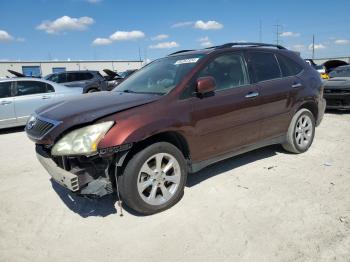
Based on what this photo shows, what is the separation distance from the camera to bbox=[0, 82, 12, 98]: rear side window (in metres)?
8.84

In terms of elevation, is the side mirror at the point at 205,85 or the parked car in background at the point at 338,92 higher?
the side mirror at the point at 205,85

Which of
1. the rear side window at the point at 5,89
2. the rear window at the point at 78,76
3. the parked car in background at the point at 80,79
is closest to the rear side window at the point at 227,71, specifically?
the rear side window at the point at 5,89

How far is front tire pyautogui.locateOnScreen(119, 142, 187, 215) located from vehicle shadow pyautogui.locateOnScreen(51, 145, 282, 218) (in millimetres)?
272

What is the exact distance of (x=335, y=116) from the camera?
8.96 m

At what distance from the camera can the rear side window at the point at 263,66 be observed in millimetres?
4672

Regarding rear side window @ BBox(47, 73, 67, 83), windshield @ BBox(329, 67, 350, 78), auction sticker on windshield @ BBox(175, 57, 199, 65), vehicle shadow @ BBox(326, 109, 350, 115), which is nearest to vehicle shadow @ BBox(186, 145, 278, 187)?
auction sticker on windshield @ BBox(175, 57, 199, 65)

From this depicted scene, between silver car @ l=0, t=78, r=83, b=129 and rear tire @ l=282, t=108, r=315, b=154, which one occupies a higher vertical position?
silver car @ l=0, t=78, r=83, b=129

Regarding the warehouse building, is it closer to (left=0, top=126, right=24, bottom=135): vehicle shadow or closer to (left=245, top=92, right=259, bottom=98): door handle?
(left=0, top=126, right=24, bottom=135): vehicle shadow

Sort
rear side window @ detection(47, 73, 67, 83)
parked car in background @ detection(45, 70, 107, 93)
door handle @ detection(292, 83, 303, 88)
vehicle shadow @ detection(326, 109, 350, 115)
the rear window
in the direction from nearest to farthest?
1. door handle @ detection(292, 83, 303, 88)
2. vehicle shadow @ detection(326, 109, 350, 115)
3. parked car in background @ detection(45, 70, 107, 93)
4. rear side window @ detection(47, 73, 67, 83)
5. the rear window

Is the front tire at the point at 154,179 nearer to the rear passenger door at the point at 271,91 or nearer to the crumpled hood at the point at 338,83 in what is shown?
the rear passenger door at the point at 271,91

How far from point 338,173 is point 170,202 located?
2.54 meters

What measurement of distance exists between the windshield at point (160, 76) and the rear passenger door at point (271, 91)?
3.32 ft

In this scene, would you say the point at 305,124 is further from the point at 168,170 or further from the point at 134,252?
the point at 134,252

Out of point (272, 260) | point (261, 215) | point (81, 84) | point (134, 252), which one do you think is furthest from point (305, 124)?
point (81, 84)
